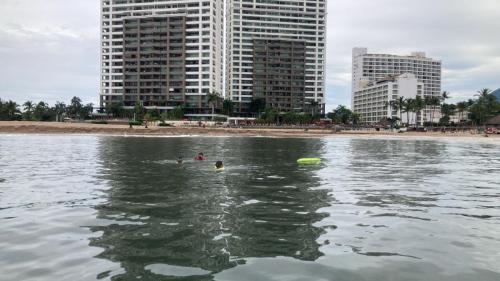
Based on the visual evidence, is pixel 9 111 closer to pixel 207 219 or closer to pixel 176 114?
pixel 176 114

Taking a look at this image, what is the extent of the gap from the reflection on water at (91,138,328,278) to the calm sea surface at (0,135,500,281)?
5cm

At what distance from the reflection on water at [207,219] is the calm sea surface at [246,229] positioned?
48 mm

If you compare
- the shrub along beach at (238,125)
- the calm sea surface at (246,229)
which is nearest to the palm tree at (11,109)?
the shrub along beach at (238,125)

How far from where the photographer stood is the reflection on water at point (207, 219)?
1155cm

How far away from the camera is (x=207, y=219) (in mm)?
15891

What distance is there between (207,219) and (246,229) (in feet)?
6.60

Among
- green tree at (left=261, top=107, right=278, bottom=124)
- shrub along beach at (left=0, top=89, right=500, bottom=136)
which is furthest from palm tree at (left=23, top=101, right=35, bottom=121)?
green tree at (left=261, top=107, right=278, bottom=124)

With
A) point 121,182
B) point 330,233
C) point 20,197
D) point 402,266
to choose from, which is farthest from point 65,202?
point 402,266

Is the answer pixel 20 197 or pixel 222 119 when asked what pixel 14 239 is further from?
pixel 222 119

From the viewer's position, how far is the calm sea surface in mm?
10438

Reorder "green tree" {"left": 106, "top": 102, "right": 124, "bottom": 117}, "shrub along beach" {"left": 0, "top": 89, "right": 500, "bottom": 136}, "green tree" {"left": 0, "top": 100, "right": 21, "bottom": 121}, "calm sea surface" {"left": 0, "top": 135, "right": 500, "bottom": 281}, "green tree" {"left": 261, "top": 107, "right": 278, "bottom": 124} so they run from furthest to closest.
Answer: "green tree" {"left": 106, "top": 102, "right": 124, "bottom": 117}
"green tree" {"left": 261, "top": 107, "right": 278, "bottom": 124}
"green tree" {"left": 0, "top": 100, "right": 21, "bottom": 121}
"shrub along beach" {"left": 0, "top": 89, "right": 500, "bottom": 136}
"calm sea surface" {"left": 0, "top": 135, "right": 500, "bottom": 281}

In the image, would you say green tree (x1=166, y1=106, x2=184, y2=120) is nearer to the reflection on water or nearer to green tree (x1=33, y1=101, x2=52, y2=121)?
green tree (x1=33, y1=101, x2=52, y2=121)

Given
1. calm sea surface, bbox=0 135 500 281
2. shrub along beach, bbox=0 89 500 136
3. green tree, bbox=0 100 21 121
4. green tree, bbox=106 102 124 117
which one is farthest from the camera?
green tree, bbox=106 102 124 117

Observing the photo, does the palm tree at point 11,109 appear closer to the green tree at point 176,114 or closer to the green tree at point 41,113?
the green tree at point 41,113
